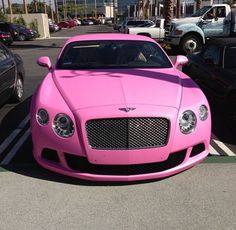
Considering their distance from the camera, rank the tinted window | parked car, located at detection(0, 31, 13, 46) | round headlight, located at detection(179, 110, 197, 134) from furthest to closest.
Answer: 1. the tinted window
2. parked car, located at detection(0, 31, 13, 46)
3. round headlight, located at detection(179, 110, 197, 134)

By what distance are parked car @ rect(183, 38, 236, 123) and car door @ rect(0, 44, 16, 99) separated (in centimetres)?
351

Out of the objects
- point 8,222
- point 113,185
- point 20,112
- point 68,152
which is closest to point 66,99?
point 68,152

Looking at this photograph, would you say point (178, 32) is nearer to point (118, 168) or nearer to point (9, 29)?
point (118, 168)

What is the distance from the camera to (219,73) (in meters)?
7.11

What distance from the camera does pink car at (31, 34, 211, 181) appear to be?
4375 millimetres

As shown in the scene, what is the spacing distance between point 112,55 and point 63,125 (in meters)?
2.08

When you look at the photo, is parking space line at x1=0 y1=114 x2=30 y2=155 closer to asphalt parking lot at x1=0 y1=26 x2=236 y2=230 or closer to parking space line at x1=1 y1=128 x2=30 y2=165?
parking space line at x1=1 y1=128 x2=30 y2=165

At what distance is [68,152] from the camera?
14.5ft

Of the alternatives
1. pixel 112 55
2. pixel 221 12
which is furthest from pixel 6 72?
pixel 221 12

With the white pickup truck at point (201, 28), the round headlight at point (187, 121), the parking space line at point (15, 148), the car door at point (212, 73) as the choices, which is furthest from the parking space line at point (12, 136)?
the white pickup truck at point (201, 28)

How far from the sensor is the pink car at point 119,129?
14.4ft

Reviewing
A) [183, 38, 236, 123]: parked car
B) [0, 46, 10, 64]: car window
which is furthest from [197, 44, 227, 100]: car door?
[0, 46, 10, 64]: car window

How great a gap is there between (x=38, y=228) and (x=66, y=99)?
5.07 ft

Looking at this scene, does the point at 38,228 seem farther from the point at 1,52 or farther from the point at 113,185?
the point at 1,52
